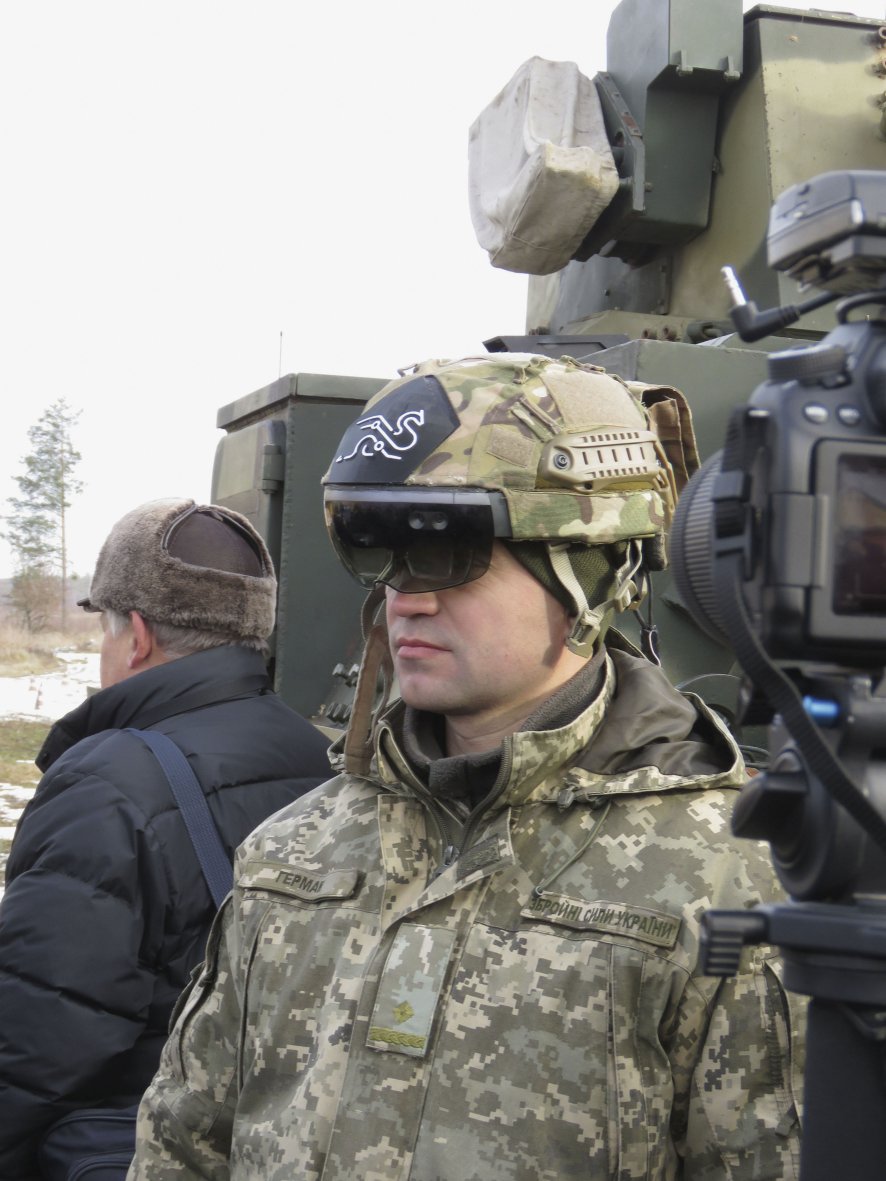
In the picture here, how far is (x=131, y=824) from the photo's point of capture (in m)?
2.71

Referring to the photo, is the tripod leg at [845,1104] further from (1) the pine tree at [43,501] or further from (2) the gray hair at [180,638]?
(1) the pine tree at [43,501]

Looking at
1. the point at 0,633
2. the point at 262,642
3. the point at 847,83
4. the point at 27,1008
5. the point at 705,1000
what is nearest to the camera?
the point at 705,1000

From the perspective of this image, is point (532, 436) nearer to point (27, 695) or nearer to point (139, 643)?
point (139, 643)

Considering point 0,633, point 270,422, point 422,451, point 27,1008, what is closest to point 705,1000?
point 422,451

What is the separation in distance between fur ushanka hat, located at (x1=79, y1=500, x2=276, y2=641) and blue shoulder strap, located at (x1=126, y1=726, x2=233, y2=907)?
44 cm

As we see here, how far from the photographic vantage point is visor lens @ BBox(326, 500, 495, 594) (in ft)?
6.84

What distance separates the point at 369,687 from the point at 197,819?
60 centimetres

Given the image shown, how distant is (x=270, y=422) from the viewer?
17.2 ft

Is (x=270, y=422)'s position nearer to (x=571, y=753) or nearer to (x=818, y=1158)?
(x=571, y=753)

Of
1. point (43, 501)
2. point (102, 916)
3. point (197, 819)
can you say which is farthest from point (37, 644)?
point (102, 916)

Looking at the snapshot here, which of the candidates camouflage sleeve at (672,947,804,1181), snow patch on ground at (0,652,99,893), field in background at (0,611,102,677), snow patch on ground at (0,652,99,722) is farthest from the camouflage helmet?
field in background at (0,611,102,677)

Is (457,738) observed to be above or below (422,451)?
below

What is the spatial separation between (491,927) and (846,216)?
3.34 ft

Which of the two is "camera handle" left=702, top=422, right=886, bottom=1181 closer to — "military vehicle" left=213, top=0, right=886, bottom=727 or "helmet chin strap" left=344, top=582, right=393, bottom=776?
"helmet chin strap" left=344, top=582, right=393, bottom=776
